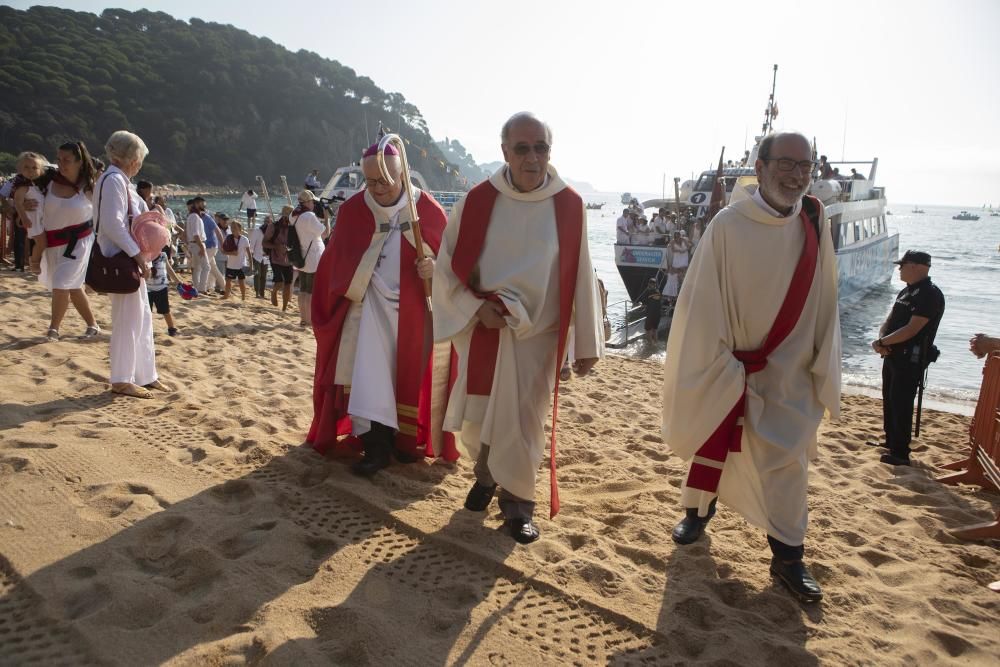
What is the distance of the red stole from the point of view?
354 cm

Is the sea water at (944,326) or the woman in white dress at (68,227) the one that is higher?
the woman in white dress at (68,227)

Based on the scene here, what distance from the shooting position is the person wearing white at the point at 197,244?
42.4 ft

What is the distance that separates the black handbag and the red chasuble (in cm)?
177

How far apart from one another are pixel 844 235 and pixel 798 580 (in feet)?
63.1

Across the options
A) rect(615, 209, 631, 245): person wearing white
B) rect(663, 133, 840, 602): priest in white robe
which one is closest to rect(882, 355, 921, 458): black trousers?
rect(663, 133, 840, 602): priest in white robe

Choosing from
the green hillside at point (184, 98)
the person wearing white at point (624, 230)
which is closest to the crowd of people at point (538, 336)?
the person wearing white at point (624, 230)

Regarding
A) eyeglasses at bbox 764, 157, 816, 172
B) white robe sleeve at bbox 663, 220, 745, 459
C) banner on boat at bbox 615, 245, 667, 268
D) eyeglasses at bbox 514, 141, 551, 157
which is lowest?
white robe sleeve at bbox 663, 220, 745, 459

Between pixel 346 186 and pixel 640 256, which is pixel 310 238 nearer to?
pixel 640 256

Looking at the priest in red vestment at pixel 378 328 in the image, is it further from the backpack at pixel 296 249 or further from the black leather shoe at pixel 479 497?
the backpack at pixel 296 249

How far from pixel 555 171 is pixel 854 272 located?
20.8 metres

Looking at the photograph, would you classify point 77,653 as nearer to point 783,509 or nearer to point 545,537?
point 545,537

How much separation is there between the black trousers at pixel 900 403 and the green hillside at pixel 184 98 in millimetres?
59846

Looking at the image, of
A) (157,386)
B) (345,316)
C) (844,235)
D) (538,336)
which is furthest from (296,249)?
(844,235)

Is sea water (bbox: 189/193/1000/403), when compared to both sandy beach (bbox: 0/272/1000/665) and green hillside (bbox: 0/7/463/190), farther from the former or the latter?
green hillside (bbox: 0/7/463/190)
